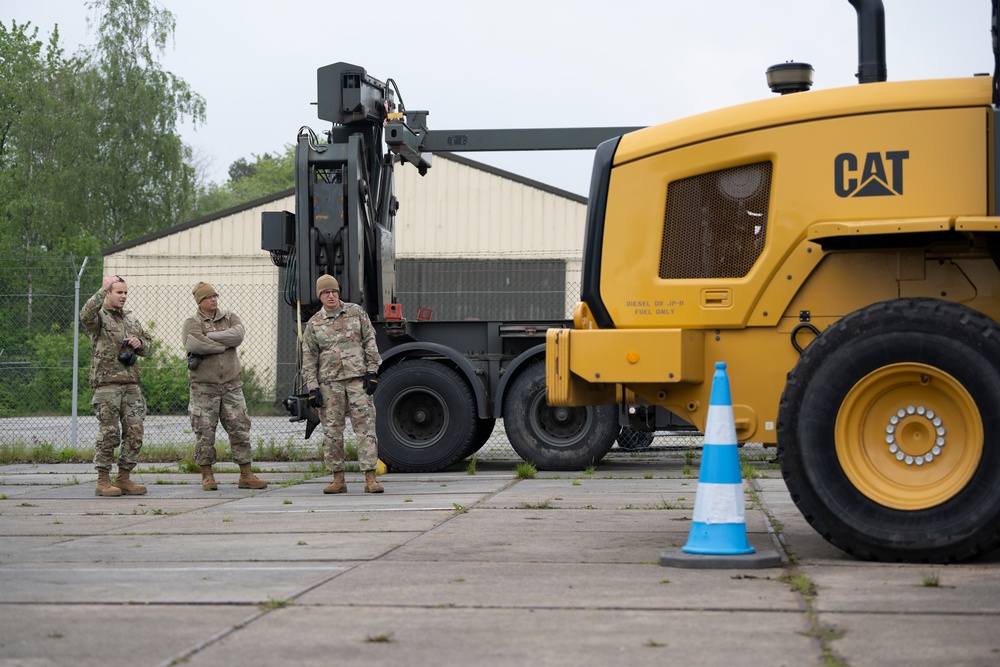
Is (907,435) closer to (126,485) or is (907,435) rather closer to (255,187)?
(126,485)

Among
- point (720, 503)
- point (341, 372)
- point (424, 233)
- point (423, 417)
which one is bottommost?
point (720, 503)

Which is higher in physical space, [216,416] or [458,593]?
[216,416]

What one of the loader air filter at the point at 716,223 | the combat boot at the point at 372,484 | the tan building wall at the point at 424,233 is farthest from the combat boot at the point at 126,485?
the tan building wall at the point at 424,233

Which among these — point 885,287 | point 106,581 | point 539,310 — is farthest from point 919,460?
point 539,310

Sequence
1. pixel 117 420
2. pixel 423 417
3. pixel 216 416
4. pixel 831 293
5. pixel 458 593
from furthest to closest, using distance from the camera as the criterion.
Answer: pixel 423 417
pixel 216 416
pixel 117 420
pixel 831 293
pixel 458 593

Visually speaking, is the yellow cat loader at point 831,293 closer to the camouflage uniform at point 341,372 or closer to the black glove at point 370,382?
the black glove at point 370,382

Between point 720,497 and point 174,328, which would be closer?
point 720,497

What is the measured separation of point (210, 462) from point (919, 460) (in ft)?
22.0

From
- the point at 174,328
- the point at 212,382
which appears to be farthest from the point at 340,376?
the point at 174,328

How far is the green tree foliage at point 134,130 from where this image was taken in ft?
140

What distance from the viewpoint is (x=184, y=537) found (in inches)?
307

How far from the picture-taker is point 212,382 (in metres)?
11.2

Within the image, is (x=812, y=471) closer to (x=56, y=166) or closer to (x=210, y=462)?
(x=210, y=462)

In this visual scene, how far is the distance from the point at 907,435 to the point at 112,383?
22.2ft
